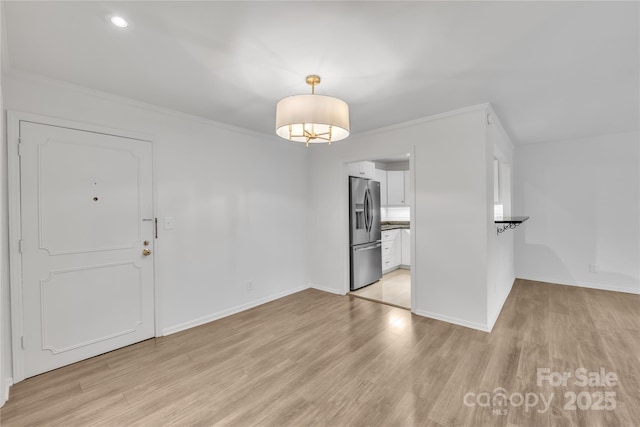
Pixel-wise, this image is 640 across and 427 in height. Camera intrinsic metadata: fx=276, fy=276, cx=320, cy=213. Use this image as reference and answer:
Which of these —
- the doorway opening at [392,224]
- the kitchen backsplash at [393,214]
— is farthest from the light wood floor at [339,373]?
the kitchen backsplash at [393,214]

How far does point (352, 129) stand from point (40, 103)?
3.15 metres

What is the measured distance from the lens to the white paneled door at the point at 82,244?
7.39ft

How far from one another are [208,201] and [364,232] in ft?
8.17

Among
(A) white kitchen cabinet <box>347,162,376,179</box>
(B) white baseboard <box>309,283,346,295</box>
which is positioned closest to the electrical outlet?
(B) white baseboard <box>309,283,346,295</box>

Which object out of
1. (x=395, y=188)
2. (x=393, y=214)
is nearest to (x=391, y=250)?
(x=393, y=214)

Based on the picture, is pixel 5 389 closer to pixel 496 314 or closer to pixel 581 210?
pixel 496 314

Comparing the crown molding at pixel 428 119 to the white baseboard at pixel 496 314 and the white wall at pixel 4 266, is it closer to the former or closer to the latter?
the white baseboard at pixel 496 314

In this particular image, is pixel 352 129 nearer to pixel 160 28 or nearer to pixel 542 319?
pixel 160 28

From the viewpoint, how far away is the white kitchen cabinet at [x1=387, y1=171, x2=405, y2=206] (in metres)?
6.17

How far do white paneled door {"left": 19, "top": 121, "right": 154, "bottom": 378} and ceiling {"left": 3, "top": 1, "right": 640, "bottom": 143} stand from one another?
0.61 m

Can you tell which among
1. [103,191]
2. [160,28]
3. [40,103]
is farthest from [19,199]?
[160,28]

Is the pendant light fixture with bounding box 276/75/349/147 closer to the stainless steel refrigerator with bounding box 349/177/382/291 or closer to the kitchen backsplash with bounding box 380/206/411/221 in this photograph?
the stainless steel refrigerator with bounding box 349/177/382/291

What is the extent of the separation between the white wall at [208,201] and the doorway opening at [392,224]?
4.14 feet

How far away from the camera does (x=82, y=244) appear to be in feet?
8.14
